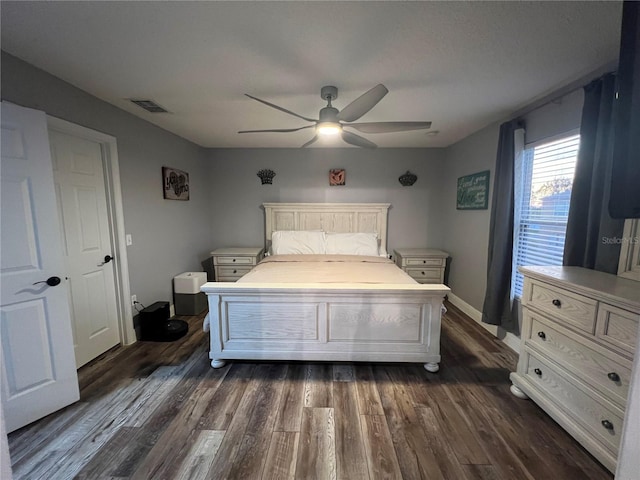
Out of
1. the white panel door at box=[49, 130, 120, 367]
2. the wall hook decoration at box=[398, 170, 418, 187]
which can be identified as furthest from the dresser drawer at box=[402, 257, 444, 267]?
the white panel door at box=[49, 130, 120, 367]

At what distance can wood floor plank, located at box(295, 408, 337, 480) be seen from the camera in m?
1.44

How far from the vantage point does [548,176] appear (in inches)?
93.7

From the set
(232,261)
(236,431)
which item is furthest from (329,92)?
(232,261)

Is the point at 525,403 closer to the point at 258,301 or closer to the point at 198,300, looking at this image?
the point at 258,301

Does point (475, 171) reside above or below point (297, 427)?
above

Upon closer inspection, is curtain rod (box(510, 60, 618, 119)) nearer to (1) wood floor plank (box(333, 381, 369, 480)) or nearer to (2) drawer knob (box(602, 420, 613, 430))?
(2) drawer knob (box(602, 420, 613, 430))

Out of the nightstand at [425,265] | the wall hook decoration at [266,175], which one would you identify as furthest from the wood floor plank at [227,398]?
the wall hook decoration at [266,175]

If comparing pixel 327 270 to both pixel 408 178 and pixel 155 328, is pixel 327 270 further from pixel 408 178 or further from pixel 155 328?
pixel 408 178

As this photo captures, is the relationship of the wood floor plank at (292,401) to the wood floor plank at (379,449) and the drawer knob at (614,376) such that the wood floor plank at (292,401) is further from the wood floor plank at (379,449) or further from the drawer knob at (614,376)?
the drawer knob at (614,376)

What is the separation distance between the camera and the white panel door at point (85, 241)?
7.25 feet

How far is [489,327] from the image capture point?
304cm

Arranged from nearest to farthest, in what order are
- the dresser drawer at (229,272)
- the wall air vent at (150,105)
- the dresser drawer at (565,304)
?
the dresser drawer at (565,304) < the wall air vent at (150,105) < the dresser drawer at (229,272)

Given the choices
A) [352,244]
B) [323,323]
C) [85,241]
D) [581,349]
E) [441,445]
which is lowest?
[441,445]

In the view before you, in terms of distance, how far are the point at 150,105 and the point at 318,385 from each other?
9.62 ft
